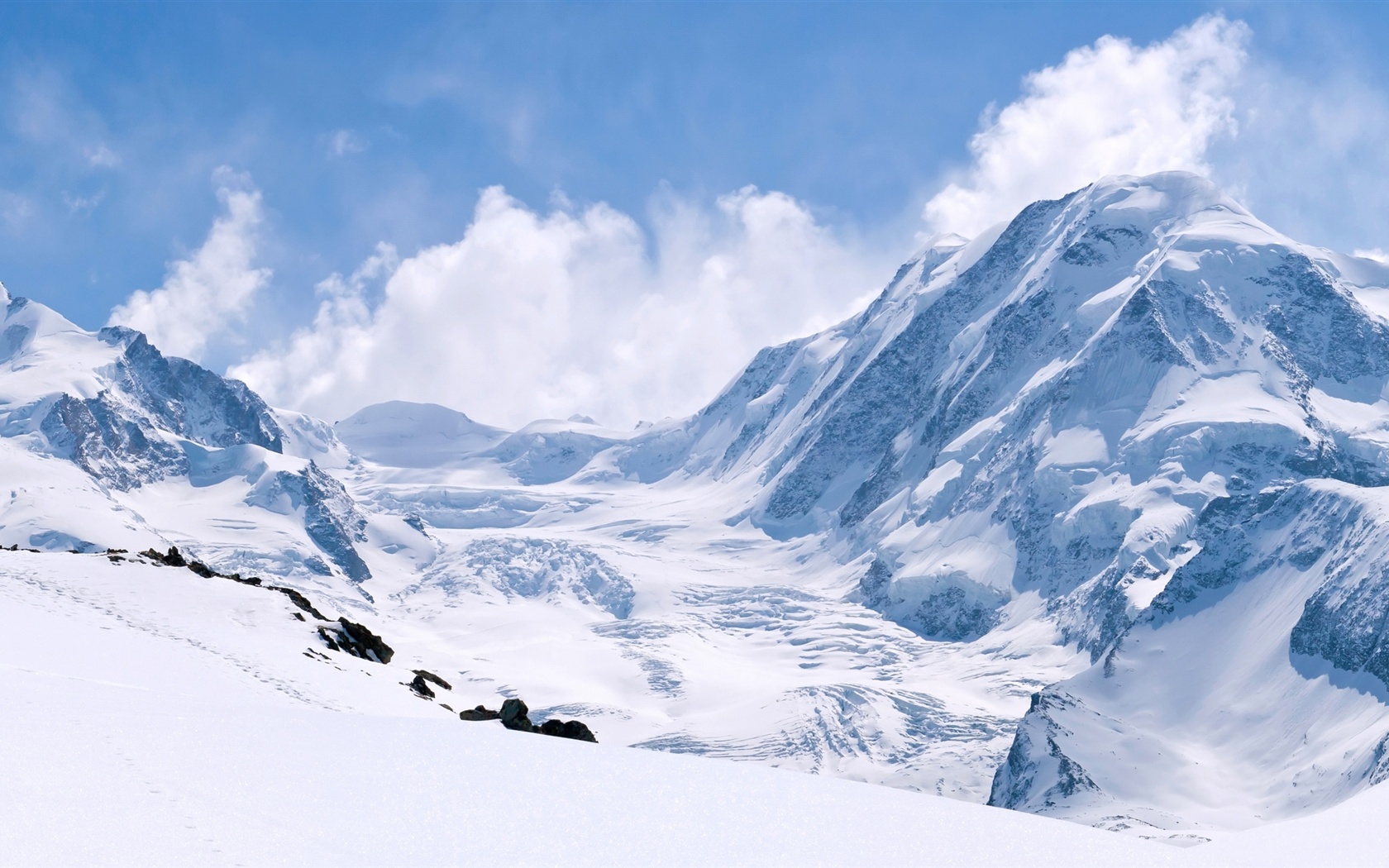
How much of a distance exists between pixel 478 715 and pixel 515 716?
16.3 feet

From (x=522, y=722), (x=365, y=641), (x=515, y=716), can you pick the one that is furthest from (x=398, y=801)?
(x=365, y=641)

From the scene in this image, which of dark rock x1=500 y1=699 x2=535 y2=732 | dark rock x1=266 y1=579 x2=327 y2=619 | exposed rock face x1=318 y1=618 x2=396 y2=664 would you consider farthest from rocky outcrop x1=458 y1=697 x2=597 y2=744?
dark rock x1=266 y1=579 x2=327 y2=619

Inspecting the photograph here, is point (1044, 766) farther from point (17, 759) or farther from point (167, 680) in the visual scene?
point (17, 759)

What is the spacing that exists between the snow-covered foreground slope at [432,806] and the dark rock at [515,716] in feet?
30.3

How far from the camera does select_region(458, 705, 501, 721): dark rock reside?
45094 mm

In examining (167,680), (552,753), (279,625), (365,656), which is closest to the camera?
(552,753)

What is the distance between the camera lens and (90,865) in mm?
16047

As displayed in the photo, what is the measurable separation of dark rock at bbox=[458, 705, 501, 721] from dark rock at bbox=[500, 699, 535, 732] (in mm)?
3309

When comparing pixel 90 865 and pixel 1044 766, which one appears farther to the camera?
pixel 1044 766

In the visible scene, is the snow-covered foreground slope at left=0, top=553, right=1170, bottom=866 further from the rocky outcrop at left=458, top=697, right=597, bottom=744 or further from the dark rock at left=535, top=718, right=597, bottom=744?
the dark rock at left=535, top=718, right=597, bottom=744

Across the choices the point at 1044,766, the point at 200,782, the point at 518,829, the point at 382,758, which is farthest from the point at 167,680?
the point at 1044,766

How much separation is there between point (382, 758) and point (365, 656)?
31.6 m

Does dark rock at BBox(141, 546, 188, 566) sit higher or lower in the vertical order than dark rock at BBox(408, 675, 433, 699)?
higher

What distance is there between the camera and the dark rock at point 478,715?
148ft
